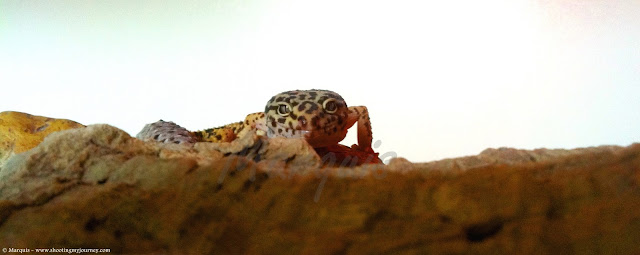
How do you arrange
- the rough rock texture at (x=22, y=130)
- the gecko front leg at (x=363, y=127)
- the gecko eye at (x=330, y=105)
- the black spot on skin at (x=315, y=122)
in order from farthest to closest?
the gecko front leg at (x=363, y=127), the gecko eye at (x=330, y=105), the black spot on skin at (x=315, y=122), the rough rock texture at (x=22, y=130)

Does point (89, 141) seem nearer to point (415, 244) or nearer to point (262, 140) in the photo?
point (262, 140)

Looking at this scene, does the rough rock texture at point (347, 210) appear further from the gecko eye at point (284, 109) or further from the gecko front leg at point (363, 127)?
the gecko front leg at point (363, 127)

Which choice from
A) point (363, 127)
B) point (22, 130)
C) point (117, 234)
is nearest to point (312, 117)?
point (363, 127)

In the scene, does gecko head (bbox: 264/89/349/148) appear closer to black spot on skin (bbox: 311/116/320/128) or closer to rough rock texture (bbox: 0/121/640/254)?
black spot on skin (bbox: 311/116/320/128)

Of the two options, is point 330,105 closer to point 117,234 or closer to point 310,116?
point 310,116

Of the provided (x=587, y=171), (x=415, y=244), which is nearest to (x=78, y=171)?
(x=415, y=244)

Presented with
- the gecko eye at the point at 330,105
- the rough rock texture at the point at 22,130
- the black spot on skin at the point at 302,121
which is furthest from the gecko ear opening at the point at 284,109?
the rough rock texture at the point at 22,130
